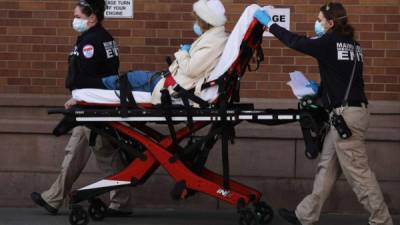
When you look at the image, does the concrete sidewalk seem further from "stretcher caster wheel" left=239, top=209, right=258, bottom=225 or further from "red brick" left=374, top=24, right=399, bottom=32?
"red brick" left=374, top=24, right=399, bottom=32

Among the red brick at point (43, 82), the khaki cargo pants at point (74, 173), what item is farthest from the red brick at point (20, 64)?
the khaki cargo pants at point (74, 173)

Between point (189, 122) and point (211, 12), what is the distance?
85 centimetres

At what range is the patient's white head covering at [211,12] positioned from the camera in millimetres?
7266

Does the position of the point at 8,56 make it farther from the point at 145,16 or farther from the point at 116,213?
the point at 116,213

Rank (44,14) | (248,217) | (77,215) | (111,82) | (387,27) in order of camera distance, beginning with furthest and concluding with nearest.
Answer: (44,14)
(387,27)
(77,215)
(111,82)
(248,217)

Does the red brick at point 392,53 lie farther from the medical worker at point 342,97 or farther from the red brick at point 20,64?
the red brick at point 20,64

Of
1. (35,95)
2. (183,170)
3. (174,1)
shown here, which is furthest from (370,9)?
(35,95)

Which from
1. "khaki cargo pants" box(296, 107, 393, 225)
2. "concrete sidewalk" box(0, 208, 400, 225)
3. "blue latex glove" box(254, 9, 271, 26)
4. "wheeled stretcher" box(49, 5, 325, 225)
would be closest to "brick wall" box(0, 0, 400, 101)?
"concrete sidewalk" box(0, 208, 400, 225)

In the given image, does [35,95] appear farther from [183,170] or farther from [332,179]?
[332,179]

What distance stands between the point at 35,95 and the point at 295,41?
3064 mm

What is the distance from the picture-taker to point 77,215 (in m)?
7.71

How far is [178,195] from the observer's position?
736 centimetres

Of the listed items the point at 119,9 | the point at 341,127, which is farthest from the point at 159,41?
the point at 341,127

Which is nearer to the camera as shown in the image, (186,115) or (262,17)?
(262,17)
